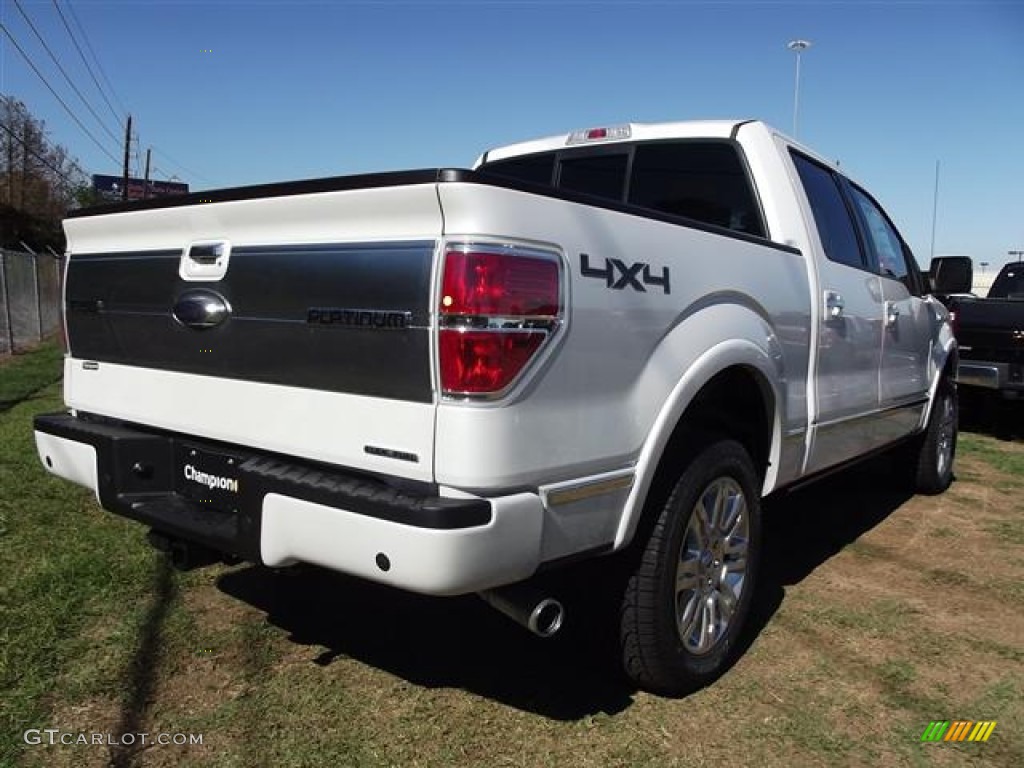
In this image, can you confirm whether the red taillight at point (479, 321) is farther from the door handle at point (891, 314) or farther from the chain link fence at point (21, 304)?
the chain link fence at point (21, 304)

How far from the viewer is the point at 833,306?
4004mm

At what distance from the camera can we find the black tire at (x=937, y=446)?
20.2 ft

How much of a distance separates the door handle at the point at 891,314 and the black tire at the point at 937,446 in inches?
56.5

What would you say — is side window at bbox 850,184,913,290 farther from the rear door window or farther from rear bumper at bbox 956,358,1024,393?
rear bumper at bbox 956,358,1024,393

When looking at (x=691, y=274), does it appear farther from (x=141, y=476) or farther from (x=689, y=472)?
(x=141, y=476)

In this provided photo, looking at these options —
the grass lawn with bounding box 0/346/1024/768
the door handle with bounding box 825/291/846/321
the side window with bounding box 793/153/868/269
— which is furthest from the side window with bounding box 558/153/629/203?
the grass lawn with bounding box 0/346/1024/768

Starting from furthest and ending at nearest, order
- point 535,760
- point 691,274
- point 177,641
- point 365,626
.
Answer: point 365,626 → point 177,641 → point 691,274 → point 535,760

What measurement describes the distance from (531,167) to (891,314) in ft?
7.14

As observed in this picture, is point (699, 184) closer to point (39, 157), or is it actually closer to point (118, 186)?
point (39, 157)

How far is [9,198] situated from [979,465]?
50.1 m

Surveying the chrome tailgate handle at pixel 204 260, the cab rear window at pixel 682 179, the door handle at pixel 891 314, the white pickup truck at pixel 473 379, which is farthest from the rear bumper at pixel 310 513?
the door handle at pixel 891 314

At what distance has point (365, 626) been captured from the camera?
3.61 metres

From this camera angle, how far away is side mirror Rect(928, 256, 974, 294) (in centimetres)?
583

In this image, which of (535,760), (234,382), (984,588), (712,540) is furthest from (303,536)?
(984,588)
